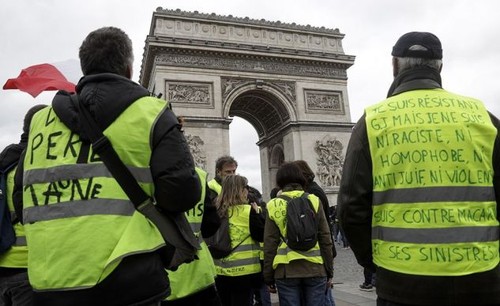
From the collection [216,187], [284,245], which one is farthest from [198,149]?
[284,245]

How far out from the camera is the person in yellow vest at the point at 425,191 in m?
1.74

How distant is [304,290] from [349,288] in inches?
150

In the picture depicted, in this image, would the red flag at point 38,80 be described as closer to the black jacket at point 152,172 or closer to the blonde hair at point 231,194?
the blonde hair at point 231,194

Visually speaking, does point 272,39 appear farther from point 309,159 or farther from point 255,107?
point 309,159

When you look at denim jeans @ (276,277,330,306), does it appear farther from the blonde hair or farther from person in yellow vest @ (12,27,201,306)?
person in yellow vest @ (12,27,201,306)

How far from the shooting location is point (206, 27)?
820 inches

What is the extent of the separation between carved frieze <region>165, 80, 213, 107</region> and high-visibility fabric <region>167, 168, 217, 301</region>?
16886 millimetres

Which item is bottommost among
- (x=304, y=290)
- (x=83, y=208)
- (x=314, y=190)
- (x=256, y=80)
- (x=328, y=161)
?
(x=304, y=290)

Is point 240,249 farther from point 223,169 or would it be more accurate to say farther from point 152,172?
point 152,172

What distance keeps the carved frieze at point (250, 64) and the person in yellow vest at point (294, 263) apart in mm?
17277

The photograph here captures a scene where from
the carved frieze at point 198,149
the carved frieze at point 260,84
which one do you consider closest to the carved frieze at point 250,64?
the carved frieze at point 260,84

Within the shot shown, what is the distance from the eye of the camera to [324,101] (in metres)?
22.2

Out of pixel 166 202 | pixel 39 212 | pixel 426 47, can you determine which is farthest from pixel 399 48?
pixel 39 212

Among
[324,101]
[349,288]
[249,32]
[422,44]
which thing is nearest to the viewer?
[422,44]
